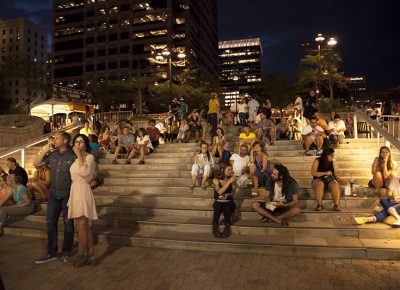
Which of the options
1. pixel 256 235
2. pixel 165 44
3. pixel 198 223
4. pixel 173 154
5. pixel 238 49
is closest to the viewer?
pixel 256 235

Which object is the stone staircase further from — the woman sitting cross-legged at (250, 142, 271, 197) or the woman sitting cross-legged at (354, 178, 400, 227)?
the woman sitting cross-legged at (250, 142, 271, 197)

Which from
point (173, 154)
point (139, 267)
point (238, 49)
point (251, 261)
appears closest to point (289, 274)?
point (251, 261)

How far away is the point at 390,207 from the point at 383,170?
142cm

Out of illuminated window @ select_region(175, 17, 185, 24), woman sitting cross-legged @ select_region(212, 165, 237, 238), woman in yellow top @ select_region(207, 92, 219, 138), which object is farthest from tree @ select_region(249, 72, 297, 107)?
illuminated window @ select_region(175, 17, 185, 24)

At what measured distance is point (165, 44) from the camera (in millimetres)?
93500

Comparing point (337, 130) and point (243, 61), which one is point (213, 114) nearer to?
point (337, 130)

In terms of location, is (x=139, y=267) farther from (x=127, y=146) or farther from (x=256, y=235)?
(x=127, y=146)

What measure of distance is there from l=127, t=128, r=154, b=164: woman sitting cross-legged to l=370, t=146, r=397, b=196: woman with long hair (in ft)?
22.8

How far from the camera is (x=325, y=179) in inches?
306

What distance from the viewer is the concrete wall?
17.4m

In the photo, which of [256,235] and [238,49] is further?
[238,49]

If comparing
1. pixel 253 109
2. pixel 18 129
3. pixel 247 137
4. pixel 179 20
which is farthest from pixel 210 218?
pixel 179 20

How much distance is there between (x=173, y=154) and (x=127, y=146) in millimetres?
1735

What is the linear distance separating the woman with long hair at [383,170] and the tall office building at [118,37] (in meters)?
84.8
